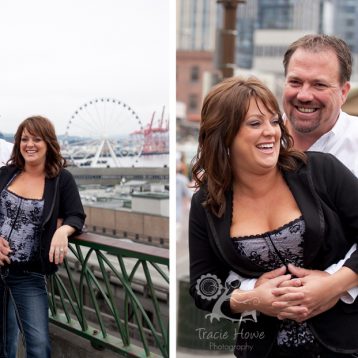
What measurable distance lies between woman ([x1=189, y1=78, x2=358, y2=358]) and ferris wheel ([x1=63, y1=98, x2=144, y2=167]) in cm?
52

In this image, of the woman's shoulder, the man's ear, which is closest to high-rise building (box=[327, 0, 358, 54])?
the woman's shoulder

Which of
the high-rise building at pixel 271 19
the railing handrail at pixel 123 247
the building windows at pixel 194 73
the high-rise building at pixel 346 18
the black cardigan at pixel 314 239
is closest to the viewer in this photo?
the black cardigan at pixel 314 239

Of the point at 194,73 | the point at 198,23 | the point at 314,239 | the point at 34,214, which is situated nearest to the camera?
the point at 314,239

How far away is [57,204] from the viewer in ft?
6.77

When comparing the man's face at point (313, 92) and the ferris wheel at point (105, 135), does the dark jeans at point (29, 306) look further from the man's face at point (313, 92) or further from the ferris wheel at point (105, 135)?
the man's face at point (313, 92)

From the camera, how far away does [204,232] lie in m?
1.62

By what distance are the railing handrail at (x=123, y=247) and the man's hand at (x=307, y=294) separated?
0.54 metres

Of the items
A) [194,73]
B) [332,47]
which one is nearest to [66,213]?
[332,47]

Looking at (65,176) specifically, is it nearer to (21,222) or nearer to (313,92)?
(21,222)

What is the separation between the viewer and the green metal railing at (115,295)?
2.07 meters

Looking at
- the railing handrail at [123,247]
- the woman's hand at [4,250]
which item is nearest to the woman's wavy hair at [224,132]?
the railing handrail at [123,247]

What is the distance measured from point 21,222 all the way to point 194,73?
52.5 meters

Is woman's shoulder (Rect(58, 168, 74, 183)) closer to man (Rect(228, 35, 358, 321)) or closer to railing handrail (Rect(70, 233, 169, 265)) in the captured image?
railing handrail (Rect(70, 233, 169, 265))

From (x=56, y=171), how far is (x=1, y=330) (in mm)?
553
